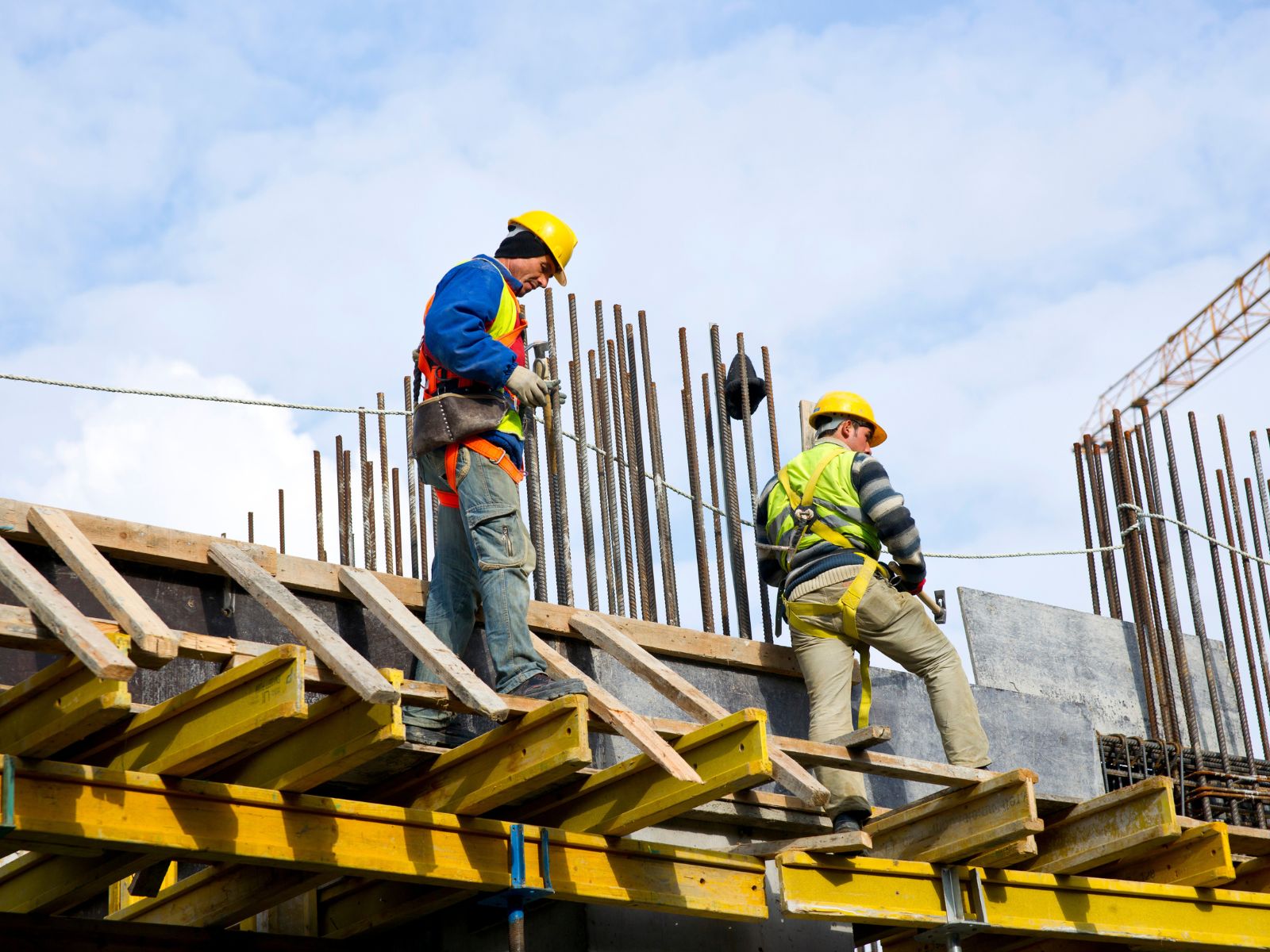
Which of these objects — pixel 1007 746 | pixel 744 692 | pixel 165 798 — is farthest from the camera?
pixel 1007 746

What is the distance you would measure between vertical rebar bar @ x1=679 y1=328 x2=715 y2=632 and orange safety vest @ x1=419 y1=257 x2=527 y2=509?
2.30m

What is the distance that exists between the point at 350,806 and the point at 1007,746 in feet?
15.2

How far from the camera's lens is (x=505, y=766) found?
6355mm

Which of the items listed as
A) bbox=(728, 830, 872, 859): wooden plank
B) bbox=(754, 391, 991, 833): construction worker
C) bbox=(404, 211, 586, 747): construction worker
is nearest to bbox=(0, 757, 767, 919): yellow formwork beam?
bbox=(728, 830, 872, 859): wooden plank

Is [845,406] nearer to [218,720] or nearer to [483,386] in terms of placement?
[483,386]

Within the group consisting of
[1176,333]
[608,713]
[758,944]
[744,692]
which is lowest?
[758,944]

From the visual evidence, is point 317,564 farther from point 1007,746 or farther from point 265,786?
point 1007,746

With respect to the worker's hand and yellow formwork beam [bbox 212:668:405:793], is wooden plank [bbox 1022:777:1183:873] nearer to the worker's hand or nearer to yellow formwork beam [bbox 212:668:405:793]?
the worker's hand

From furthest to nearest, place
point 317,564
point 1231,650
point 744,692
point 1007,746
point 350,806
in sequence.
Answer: point 1231,650 → point 1007,746 → point 744,692 → point 317,564 → point 350,806

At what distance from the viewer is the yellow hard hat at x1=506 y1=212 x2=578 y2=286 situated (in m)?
7.89

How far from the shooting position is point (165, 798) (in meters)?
5.74

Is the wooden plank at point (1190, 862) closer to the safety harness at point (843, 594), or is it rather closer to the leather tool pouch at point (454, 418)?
the safety harness at point (843, 594)

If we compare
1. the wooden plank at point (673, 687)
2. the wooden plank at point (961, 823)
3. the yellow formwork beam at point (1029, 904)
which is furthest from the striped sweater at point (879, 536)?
the yellow formwork beam at point (1029, 904)

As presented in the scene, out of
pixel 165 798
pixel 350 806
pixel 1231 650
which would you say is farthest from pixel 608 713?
pixel 1231 650
